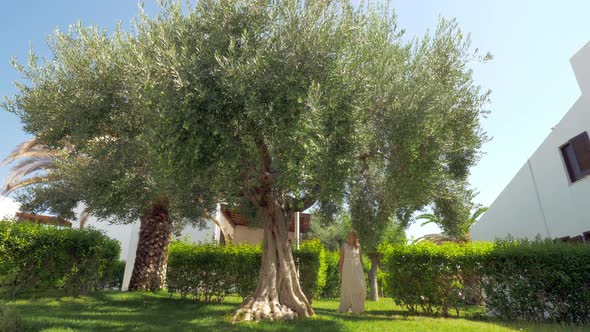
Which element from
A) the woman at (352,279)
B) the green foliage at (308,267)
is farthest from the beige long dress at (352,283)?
the green foliage at (308,267)

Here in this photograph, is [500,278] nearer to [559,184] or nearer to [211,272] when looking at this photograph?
[559,184]

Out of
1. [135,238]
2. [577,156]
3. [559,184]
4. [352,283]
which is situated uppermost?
[577,156]

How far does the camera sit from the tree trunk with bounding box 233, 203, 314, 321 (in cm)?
977

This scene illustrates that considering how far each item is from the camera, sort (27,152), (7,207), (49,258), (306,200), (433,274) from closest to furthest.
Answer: (306,200) < (49,258) < (433,274) < (27,152) < (7,207)

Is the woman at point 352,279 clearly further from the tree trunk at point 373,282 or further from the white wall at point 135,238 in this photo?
the tree trunk at point 373,282

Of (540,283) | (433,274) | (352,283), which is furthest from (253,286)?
(540,283)

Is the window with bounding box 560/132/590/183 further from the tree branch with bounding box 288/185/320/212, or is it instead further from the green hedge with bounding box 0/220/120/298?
the green hedge with bounding box 0/220/120/298

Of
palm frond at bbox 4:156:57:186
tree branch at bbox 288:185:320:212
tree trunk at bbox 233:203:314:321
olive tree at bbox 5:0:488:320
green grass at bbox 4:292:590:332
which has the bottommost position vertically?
green grass at bbox 4:292:590:332

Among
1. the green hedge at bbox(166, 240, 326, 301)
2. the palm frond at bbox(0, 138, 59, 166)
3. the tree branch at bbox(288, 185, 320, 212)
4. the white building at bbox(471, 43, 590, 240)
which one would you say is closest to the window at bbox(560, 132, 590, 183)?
the white building at bbox(471, 43, 590, 240)

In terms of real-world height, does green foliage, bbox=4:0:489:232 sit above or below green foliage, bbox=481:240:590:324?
above

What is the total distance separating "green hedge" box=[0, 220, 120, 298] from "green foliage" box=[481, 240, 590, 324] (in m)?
13.8

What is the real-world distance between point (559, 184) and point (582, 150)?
198 cm

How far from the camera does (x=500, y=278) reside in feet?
37.2

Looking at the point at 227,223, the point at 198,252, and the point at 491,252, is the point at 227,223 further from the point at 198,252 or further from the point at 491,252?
the point at 491,252
